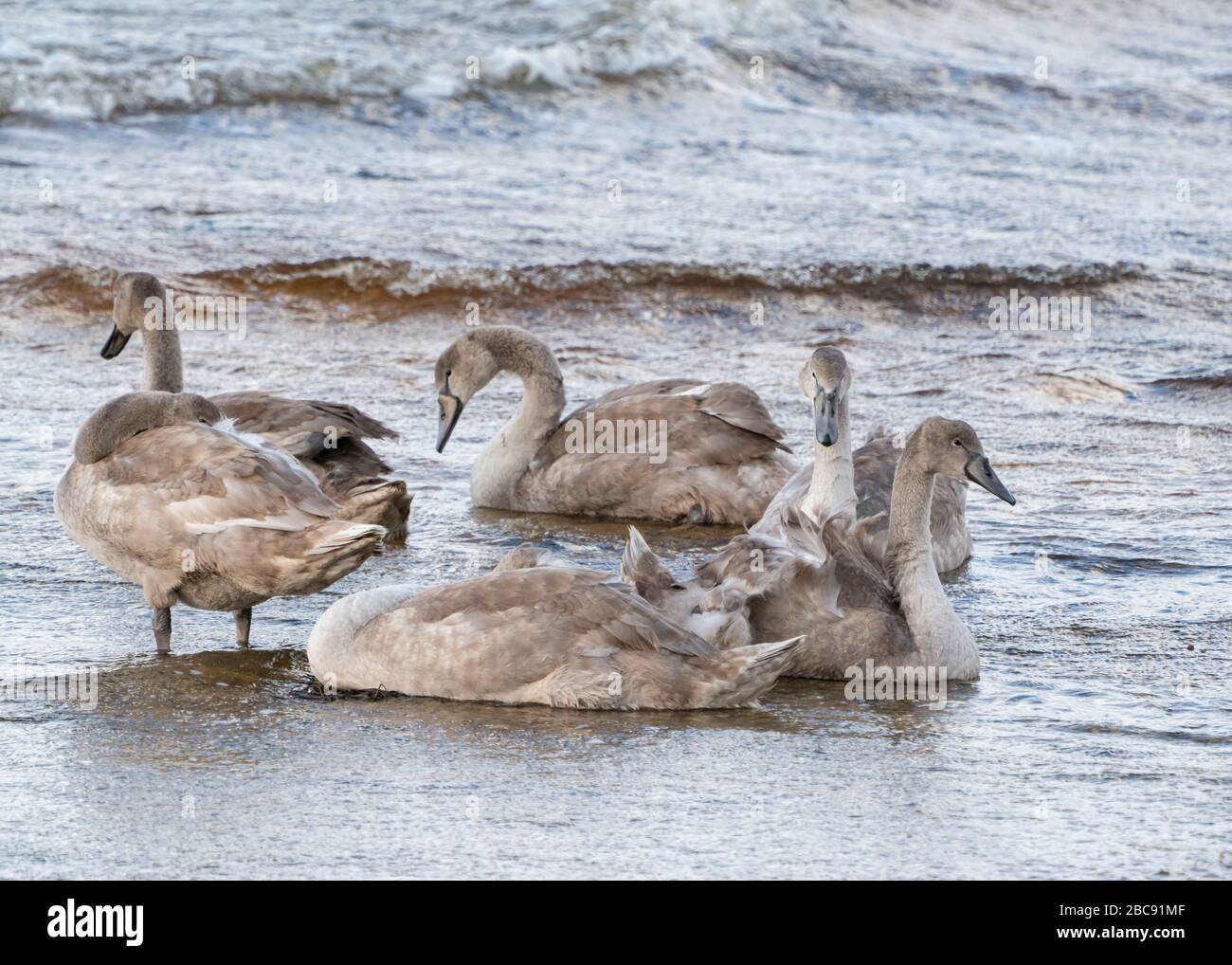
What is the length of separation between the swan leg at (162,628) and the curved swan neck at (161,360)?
93.2 inches

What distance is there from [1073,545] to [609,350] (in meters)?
5.05

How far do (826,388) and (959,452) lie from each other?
3.60 ft

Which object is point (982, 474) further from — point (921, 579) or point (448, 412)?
point (448, 412)

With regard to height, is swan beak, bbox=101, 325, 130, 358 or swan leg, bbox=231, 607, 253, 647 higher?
swan beak, bbox=101, 325, 130, 358

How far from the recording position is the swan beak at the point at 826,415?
7.81 meters

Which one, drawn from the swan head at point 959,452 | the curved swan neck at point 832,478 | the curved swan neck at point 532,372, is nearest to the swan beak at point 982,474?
the swan head at point 959,452

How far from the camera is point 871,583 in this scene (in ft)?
23.3

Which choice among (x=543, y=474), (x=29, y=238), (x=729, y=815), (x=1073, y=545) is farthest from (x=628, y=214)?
(x=729, y=815)

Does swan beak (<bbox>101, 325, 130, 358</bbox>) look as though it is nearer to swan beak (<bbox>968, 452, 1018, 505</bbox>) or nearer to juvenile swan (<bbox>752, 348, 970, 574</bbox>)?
juvenile swan (<bbox>752, 348, 970, 574</bbox>)

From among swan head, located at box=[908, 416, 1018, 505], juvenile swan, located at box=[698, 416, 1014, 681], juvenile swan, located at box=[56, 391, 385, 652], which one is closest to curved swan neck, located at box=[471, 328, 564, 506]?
juvenile swan, located at box=[56, 391, 385, 652]

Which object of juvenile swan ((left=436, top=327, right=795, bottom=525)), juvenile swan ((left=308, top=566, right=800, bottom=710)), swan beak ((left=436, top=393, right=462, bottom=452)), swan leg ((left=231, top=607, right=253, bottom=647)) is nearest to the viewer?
juvenile swan ((left=308, top=566, right=800, bottom=710))

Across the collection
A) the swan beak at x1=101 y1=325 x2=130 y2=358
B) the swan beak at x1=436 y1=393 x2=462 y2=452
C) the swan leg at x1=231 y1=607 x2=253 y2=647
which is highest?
the swan beak at x1=101 y1=325 x2=130 y2=358

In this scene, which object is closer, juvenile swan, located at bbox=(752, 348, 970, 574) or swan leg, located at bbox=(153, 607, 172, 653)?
swan leg, located at bbox=(153, 607, 172, 653)

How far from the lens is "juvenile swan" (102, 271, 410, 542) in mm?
8594
